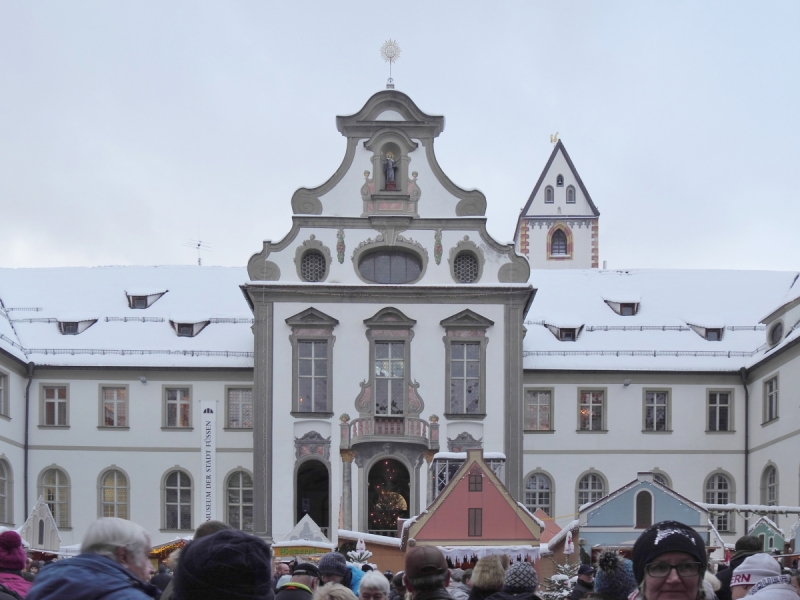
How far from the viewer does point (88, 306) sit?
42250 mm

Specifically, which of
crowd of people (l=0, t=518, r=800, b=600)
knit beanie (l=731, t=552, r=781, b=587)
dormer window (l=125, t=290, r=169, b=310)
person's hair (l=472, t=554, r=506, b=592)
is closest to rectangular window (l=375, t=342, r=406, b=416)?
dormer window (l=125, t=290, r=169, b=310)

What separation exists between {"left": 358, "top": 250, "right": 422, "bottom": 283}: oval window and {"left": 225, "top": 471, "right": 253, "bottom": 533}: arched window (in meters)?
7.67

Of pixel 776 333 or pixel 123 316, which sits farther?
pixel 123 316

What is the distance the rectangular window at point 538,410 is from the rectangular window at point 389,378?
5.29 metres

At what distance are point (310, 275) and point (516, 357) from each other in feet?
21.9

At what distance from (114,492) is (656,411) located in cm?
1771

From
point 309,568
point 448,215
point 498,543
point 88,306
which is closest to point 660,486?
point 498,543

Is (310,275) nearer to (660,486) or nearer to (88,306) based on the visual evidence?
(88,306)

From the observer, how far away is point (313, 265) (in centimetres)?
3741

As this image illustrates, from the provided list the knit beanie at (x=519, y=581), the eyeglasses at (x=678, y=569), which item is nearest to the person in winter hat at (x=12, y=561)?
the knit beanie at (x=519, y=581)

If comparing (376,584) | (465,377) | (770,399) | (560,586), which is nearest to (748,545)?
(560,586)

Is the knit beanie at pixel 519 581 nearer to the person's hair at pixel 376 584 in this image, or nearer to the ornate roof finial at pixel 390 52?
the person's hair at pixel 376 584

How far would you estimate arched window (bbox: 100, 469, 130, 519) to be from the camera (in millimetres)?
39219

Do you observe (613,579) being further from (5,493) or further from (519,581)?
(5,493)
